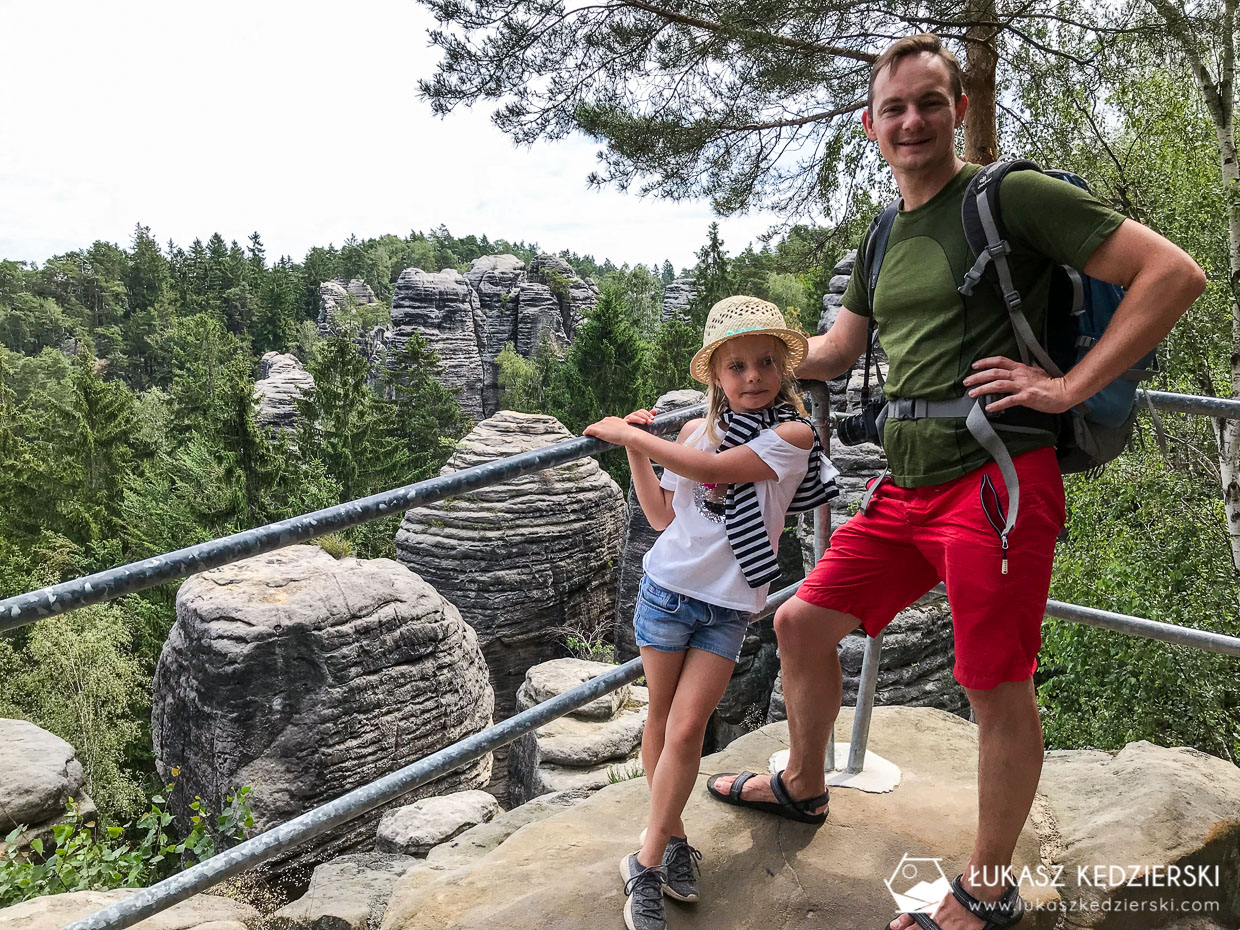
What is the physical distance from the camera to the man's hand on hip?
1.51 m

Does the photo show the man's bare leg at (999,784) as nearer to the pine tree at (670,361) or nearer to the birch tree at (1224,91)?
the birch tree at (1224,91)

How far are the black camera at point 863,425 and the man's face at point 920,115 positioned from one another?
1.48 ft

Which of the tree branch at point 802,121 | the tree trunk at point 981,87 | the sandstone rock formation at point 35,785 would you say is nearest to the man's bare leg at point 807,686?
the tree trunk at point 981,87

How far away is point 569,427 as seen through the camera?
33.1 meters

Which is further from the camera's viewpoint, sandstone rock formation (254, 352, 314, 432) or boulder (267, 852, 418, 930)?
sandstone rock formation (254, 352, 314, 432)

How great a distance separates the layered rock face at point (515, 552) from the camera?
19.3 meters

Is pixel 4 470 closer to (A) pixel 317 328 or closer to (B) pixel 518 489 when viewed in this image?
(B) pixel 518 489

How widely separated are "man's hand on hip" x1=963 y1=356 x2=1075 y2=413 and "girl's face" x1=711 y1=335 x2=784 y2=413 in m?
0.41

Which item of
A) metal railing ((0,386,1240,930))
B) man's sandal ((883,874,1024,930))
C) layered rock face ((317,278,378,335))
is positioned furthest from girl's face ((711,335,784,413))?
layered rock face ((317,278,378,335))

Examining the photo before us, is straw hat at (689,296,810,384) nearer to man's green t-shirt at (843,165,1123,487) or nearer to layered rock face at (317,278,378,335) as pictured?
man's green t-shirt at (843,165,1123,487)

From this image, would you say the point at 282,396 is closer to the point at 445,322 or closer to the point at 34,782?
the point at 445,322

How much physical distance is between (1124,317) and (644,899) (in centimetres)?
126

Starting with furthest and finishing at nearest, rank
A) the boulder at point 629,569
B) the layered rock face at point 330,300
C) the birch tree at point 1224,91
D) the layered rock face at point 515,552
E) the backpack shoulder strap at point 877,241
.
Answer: the layered rock face at point 330,300, the layered rock face at point 515,552, the boulder at point 629,569, the birch tree at point 1224,91, the backpack shoulder strap at point 877,241

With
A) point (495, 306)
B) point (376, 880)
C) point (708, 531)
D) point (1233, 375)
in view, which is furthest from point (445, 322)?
point (708, 531)
